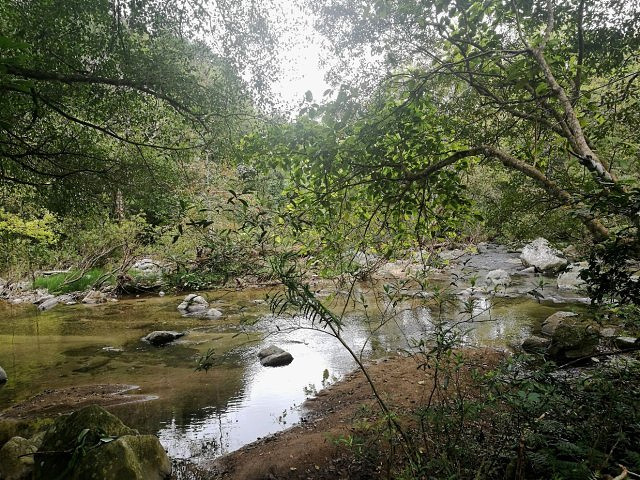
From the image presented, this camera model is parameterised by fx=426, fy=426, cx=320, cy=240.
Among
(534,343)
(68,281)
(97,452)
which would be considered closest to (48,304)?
(68,281)

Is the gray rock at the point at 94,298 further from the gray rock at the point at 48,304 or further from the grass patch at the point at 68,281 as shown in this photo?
the grass patch at the point at 68,281

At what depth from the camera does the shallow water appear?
678cm

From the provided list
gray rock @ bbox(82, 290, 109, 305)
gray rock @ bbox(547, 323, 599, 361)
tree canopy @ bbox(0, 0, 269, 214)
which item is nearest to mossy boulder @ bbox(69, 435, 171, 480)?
tree canopy @ bbox(0, 0, 269, 214)

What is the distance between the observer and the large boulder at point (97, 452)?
446cm

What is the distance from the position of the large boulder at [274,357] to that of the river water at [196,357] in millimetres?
189

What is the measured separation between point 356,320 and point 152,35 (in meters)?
9.94

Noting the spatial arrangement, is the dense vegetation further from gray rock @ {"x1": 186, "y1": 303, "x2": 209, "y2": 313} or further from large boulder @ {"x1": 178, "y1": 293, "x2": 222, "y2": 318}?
gray rock @ {"x1": 186, "y1": 303, "x2": 209, "y2": 313}

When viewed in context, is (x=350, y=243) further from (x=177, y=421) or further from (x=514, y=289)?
(x=514, y=289)

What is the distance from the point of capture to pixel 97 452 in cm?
457

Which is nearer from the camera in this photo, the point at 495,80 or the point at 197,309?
the point at 495,80

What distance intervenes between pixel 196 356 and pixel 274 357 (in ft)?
6.19

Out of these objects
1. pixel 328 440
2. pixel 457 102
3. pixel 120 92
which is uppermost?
pixel 120 92

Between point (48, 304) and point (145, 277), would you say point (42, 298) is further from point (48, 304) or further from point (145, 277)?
point (145, 277)

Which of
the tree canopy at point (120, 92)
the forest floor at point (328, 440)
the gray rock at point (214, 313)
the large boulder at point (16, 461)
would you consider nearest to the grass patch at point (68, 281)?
the gray rock at point (214, 313)
